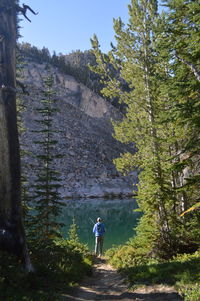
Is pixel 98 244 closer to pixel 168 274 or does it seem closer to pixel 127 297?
pixel 168 274

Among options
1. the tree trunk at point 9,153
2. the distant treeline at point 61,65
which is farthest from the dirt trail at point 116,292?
the distant treeline at point 61,65

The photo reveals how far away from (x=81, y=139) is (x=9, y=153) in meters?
67.9

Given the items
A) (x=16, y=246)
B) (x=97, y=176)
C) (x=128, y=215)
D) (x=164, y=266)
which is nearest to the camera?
(x=16, y=246)

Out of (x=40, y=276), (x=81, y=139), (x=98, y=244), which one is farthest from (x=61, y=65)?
(x=40, y=276)

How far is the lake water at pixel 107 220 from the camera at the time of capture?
24.2 metres

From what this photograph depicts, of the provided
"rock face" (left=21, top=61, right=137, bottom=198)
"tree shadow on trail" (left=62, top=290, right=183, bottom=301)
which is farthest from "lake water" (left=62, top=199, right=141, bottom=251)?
"tree shadow on trail" (left=62, top=290, right=183, bottom=301)

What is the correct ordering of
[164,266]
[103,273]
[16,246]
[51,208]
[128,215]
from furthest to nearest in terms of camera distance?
1. [128,215]
2. [51,208]
3. [103,273]
4. [164,266]
5. [16,246]

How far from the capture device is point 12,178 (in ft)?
22.6

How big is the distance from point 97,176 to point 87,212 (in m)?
23.4

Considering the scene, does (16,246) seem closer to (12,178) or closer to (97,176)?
(12,178)

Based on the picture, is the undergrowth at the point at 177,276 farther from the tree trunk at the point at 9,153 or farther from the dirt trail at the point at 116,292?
the tree trunk at the point at 9,153

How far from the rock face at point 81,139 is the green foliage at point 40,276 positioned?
109ft

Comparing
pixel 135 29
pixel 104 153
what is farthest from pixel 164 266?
pixel 104 153

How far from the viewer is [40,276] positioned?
7.04 metres
